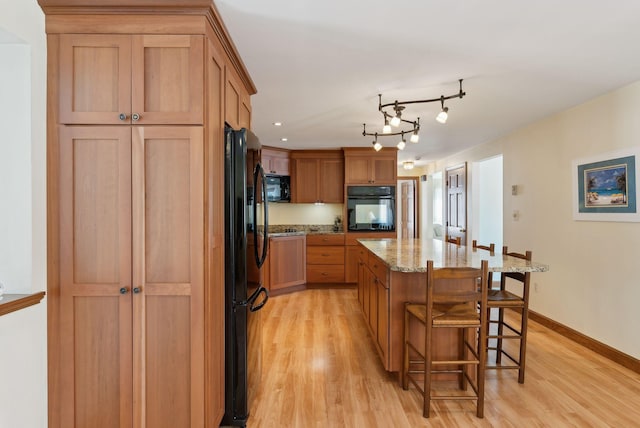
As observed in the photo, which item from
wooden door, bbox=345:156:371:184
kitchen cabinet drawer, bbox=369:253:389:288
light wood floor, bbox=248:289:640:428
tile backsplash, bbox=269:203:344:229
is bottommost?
light wood floor, bbox=248:289:640:428

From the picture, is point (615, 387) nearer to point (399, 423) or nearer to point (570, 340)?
point (570, 340)

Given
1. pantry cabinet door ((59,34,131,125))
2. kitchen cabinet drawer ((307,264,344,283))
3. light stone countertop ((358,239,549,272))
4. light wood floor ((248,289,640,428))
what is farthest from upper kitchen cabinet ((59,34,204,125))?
kitchen cabinet drawer ((307,264,344,283))

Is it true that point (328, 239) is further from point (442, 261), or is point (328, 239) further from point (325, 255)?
point (442, 261)

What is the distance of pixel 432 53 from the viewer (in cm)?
232

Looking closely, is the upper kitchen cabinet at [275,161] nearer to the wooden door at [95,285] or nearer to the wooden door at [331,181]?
the wooden door at [331,181]

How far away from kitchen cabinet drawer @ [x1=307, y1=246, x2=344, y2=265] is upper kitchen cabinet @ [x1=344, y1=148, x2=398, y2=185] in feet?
3.82

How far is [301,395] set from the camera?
243 cm

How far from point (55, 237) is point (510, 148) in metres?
5.05

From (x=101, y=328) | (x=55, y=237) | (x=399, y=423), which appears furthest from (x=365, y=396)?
(x=55, y=237)

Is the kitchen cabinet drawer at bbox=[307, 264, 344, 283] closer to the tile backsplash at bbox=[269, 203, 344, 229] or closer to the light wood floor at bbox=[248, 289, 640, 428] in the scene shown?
the tile backsplash at bbox=[269, 203, 344, 229]
